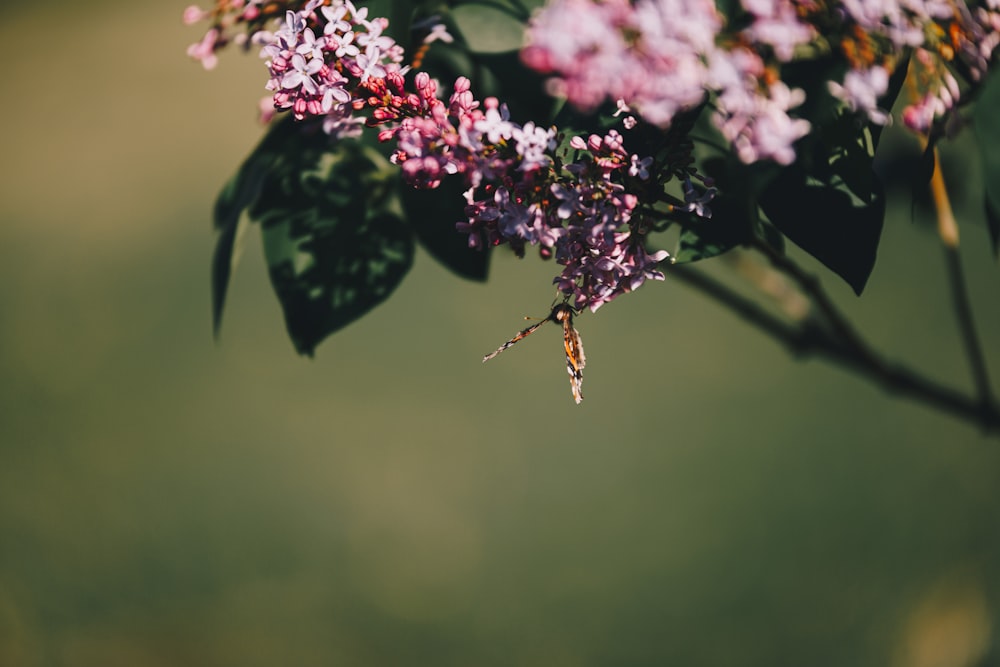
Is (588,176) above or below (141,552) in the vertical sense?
above

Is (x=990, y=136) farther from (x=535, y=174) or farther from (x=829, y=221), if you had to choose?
(x=535, y=174)

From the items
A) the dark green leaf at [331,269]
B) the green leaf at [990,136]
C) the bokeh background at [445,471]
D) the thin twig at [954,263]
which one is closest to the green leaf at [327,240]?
the dark green leaf at [331,269]

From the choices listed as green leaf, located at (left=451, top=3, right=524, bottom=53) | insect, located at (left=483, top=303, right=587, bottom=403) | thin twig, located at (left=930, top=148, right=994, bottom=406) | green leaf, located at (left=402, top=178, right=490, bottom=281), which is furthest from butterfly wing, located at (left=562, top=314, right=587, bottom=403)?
thin twig, located at (left=930, top=148, right=994, bottom=406)

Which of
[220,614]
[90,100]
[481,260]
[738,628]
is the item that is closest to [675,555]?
[738,628]

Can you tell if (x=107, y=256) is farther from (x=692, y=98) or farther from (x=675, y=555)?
(x=692, y=98)

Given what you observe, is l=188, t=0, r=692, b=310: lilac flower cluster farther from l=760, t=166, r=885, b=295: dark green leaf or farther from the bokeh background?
the bokeh background
